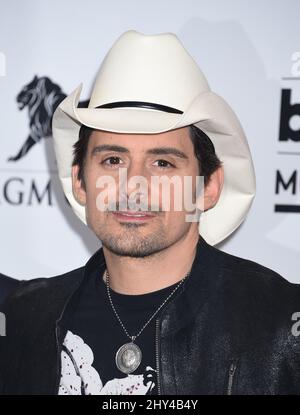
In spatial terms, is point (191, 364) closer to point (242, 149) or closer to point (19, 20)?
point (242, 149)

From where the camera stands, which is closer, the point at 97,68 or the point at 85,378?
the point at 85,378

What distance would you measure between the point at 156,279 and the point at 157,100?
0.65 m

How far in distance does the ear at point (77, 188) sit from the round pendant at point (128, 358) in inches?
26.1

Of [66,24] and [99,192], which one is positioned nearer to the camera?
[99,192]

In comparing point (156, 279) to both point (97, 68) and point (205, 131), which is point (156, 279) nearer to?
point (205, 131)

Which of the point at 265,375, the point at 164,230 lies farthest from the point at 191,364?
the point at 164,230

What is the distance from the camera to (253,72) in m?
3.05

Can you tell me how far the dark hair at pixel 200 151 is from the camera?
2447 mm

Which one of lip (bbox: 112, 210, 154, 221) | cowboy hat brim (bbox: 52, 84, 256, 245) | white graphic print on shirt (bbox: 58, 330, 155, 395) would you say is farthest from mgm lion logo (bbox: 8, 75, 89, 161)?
white graphic print on shirt (bbox: 58, 330, 155, 395)

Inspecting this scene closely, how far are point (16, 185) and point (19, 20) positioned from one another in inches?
31.1

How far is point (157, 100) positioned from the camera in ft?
7.72

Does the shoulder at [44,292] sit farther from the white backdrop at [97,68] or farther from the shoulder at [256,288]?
the shoulder at [256,288]

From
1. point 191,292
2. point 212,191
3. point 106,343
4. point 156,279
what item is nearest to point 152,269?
point 156,279
